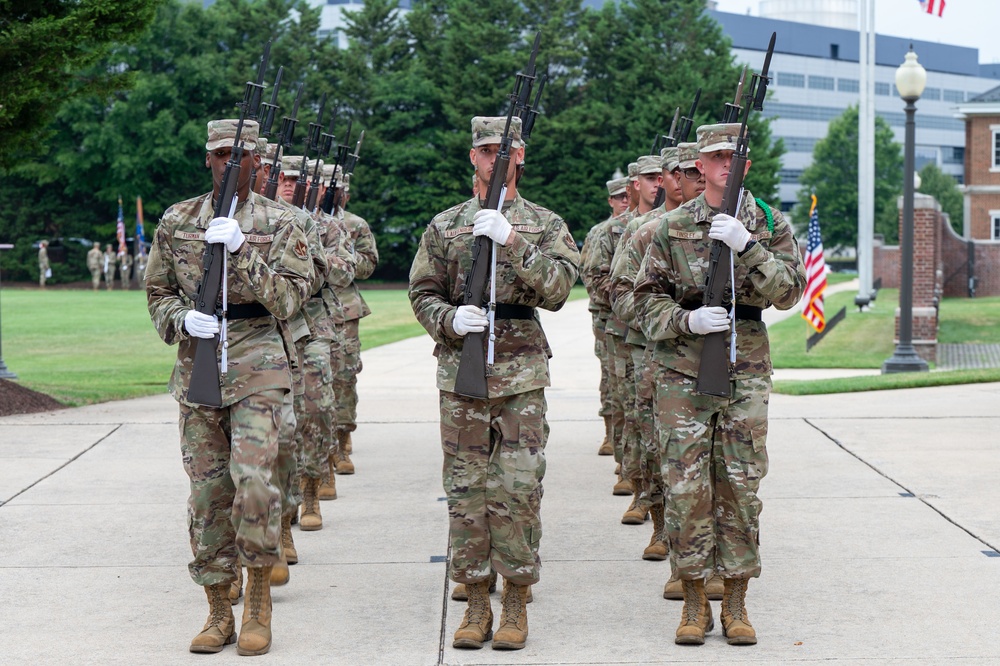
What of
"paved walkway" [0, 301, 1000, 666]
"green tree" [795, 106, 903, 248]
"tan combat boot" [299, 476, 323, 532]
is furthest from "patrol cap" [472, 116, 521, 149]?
"green tree" [795, 106, 903, 248]

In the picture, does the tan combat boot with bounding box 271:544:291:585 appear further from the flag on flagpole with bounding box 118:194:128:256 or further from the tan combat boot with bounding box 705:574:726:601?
the flag on flagpole with bounding box 118:194:128:256

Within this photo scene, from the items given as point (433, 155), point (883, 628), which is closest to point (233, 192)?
point (883, 628)

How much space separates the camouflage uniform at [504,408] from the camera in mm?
5871

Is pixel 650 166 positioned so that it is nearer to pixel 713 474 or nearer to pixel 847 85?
pixel 713 474

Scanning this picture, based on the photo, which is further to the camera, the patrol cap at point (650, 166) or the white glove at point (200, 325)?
the patrol cap at point (650, 166)

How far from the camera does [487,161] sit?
20.0ft

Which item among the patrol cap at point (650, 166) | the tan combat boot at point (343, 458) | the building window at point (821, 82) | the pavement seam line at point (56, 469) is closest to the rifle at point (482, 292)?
the patrol cap at point (650, 166)

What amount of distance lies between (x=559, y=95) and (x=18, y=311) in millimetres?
31384

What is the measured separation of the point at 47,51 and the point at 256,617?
971 centimetres

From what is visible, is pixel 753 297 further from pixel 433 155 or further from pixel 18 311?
pixel 433 155

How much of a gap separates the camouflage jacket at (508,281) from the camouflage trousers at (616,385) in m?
2.82

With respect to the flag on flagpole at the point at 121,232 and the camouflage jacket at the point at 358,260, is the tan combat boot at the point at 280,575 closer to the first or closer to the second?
the camouflage jacket at the point at 358,260

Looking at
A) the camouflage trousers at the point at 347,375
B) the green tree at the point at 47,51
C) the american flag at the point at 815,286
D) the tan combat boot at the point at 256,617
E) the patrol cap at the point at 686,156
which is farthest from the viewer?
the american flag at the point at 815,286

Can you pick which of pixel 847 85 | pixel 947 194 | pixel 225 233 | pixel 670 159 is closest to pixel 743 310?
pixel 670 159
